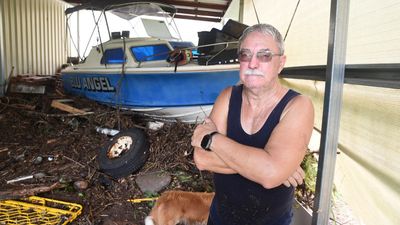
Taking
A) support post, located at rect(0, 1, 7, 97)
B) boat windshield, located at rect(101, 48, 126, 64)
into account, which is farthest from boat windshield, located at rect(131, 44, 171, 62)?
support post, located at rect(0, 1, 7, 97)

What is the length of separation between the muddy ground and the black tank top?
2235 millimetres

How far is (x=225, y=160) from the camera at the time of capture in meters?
1.42

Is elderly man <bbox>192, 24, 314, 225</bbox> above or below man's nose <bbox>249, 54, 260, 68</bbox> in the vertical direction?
below

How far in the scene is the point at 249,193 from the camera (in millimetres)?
1514

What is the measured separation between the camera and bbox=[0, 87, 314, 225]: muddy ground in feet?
12.6

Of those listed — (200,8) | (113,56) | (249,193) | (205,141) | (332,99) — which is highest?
(200,8)

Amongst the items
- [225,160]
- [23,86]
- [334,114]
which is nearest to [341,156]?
[334,114]

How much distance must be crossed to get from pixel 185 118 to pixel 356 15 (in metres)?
4.15

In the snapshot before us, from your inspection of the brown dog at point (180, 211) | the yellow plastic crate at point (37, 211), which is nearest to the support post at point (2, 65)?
the yellow plastic crate at point (37, 211)

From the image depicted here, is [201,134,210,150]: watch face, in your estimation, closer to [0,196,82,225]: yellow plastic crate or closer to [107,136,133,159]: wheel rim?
[0,196,82,225]: yellow plastic crate

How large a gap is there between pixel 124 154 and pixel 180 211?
1923 millimetres

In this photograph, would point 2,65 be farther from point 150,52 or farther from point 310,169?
point 310,169

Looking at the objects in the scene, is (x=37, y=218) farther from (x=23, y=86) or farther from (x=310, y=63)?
(x=23, y=86)

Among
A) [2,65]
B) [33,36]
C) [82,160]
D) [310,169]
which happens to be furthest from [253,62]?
[33,36]
